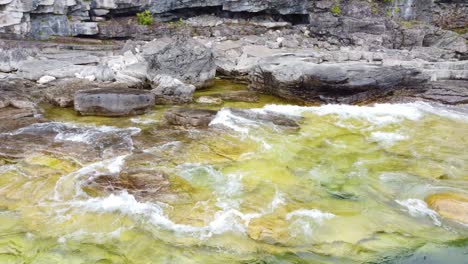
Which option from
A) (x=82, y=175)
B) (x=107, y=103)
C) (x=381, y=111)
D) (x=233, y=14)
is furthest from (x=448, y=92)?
(x=233, y=14)

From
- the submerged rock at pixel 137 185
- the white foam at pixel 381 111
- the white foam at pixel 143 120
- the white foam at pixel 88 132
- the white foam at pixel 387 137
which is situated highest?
the white foam at pixel 381 111

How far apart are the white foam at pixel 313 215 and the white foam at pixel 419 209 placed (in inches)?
55.6

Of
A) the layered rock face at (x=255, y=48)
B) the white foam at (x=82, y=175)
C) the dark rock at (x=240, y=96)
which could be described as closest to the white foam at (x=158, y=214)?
the white foam at (x=82, y=175)

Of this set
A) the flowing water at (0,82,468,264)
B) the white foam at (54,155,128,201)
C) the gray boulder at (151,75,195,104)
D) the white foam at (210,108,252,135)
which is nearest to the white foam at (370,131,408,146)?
the flowing water at (0,82,468,264)

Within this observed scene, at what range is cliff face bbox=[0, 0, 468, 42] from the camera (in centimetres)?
1922

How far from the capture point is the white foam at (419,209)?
6.83 metres

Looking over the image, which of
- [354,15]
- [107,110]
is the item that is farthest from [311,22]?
[107,110]

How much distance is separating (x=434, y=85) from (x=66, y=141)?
1164 centimetres

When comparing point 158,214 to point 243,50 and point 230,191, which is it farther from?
point 243,50

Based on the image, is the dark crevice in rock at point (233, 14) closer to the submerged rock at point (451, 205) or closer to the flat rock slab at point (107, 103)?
the flat rock slab at point (107, 103)

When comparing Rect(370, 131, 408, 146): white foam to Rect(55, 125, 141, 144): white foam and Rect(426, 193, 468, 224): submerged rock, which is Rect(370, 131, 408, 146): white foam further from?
Rect(55, 125, 141, 144): white foam

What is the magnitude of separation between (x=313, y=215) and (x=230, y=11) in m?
18.4

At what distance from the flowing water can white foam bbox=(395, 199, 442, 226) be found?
2 cm

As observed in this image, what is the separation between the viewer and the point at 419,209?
7.06 m
